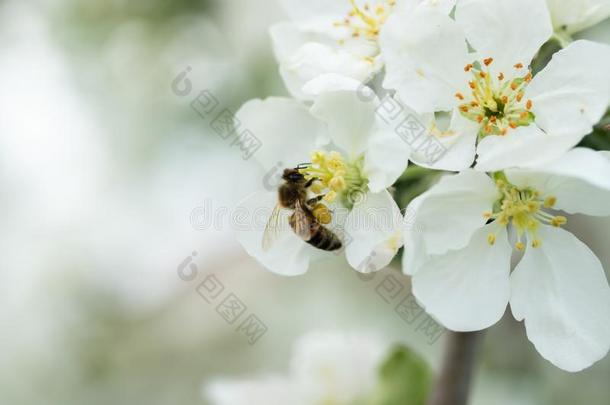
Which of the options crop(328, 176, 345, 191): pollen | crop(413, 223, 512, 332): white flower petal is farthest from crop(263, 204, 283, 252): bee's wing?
crop(413, 223, 512, 332): white flower petal

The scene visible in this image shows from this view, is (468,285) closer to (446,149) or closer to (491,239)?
(491,239)

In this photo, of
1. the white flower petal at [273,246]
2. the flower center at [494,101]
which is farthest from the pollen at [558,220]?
the white flower petal at [273,246]

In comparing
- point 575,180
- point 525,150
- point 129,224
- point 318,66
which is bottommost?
point 129,224

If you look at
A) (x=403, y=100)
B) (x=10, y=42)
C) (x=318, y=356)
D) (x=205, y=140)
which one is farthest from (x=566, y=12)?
(x=10, y=42)

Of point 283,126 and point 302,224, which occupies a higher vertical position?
point 283,126

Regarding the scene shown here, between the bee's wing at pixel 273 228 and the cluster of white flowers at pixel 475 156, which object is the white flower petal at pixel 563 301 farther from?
the bee's wing at pixel 273 228

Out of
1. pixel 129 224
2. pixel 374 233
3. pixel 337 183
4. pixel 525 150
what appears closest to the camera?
pixel 525 150

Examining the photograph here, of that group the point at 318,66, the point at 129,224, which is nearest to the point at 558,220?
the point at 318,66
